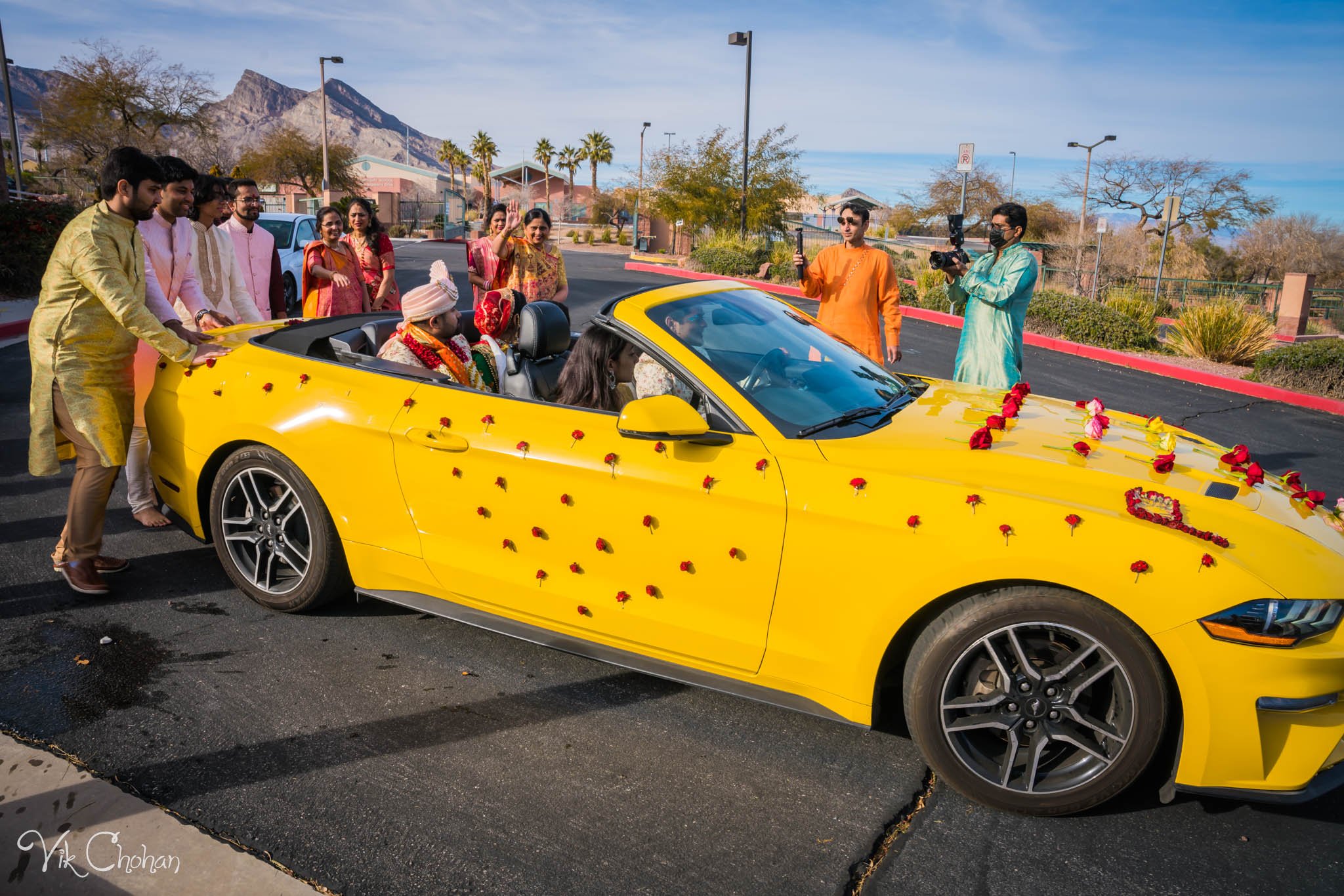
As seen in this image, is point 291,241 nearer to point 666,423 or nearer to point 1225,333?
point 666,423

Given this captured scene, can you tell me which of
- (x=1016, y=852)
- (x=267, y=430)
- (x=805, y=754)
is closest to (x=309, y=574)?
(x=267, y=430)

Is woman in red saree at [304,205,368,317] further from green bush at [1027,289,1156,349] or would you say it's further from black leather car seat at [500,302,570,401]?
green bush at [1027,289,1156,349]

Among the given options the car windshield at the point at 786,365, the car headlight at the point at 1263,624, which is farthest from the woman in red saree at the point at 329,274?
the car headlight at the point at 1263,624

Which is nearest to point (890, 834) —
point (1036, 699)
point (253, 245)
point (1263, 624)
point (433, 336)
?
point (1036, 699)

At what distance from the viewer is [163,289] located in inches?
201

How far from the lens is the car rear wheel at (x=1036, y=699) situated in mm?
2596

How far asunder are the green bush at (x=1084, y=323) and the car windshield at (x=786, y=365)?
1295 centimetres

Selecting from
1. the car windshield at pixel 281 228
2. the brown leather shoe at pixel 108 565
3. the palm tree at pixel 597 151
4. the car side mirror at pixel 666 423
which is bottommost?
the brown leather shoe at pixel 108 565

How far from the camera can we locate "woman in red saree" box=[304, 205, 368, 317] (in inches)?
259

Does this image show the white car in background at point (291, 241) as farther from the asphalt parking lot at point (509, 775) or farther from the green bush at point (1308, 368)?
the green bush at point (1308, 368)

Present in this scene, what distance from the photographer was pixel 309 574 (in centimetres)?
395

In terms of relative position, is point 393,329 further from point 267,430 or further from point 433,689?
point 433,689

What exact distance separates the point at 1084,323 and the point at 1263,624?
581 inches

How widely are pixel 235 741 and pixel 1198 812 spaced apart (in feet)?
10.5
